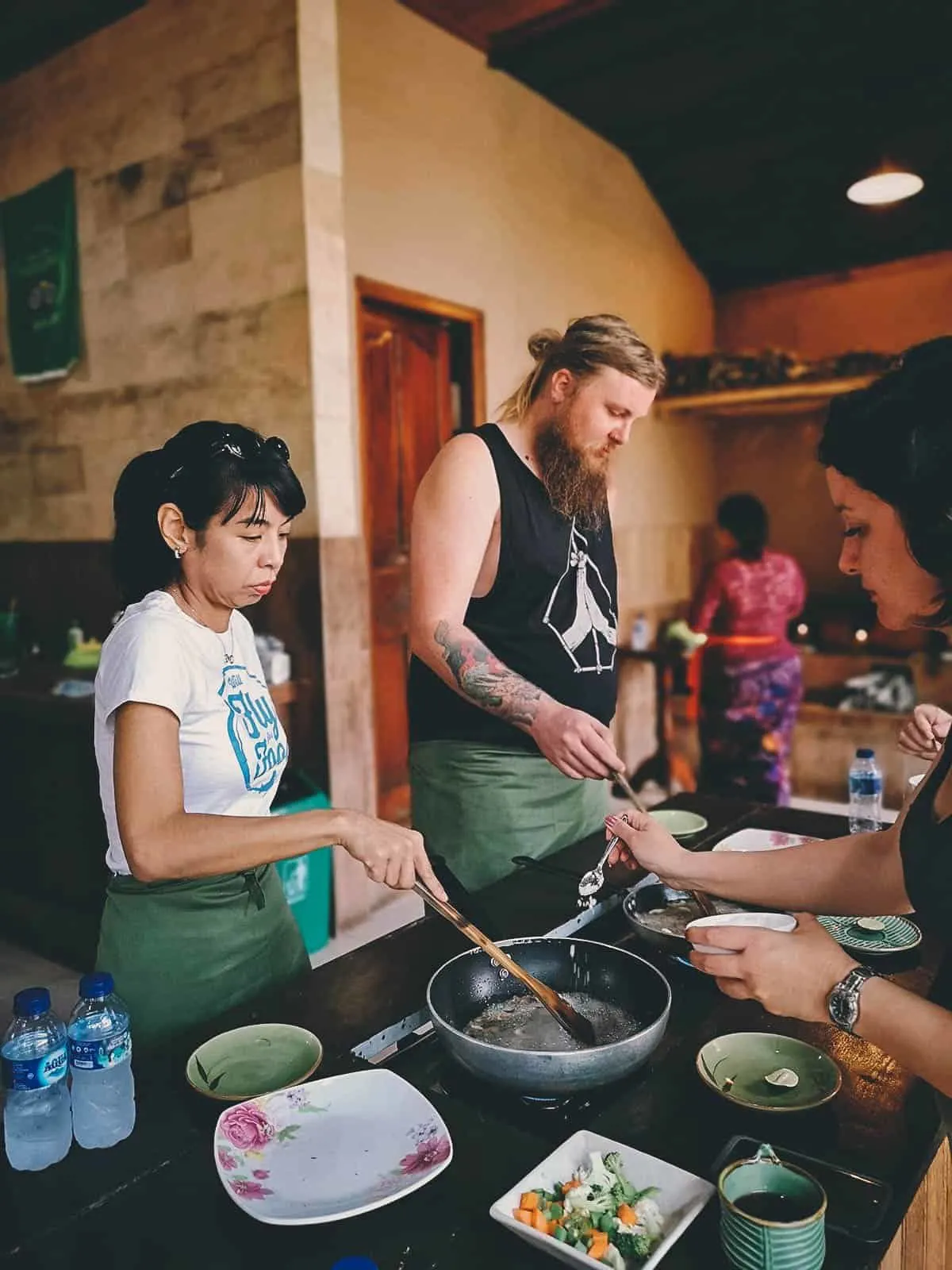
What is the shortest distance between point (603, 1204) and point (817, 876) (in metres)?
0.77

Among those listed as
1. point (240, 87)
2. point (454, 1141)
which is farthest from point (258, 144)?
point (454, 1141)

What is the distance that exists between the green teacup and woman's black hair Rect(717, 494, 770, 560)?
12.6 feet

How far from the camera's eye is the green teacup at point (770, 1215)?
0.86 metres

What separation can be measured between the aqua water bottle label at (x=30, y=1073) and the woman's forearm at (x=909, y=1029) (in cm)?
88

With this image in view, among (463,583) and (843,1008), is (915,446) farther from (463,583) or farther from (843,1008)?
(463,583)

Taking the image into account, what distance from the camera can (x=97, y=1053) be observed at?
109 centimetres

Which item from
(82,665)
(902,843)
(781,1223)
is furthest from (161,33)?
(781,1223)

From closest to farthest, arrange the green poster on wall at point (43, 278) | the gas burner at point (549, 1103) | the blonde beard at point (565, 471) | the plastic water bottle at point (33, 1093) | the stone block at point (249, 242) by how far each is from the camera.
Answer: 1. the plastic water bottle at point (33, 1093)
2. the gas burner at point (549, 1103)
3. the blonde beard at point (565, 471)
4. the stone block at point (249, 242)
5. the green poster on wall at point (43, 278)

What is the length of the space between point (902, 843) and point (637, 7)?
424 cm

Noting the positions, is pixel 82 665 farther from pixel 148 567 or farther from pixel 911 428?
pixel 911 428

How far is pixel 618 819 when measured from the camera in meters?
1.69

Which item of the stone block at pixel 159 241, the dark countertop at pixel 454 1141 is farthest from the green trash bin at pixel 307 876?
the stone block at pixel 159 241

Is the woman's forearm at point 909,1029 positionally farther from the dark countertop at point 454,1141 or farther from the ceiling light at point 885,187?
the ceiling light at point 885,187

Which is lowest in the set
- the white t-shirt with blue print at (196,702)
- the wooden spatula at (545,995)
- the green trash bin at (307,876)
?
the green trash bin at (307,876)
